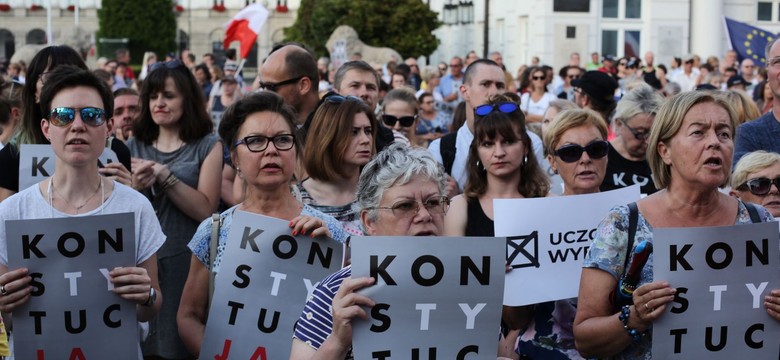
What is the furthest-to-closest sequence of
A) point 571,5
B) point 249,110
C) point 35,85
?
point 571,5
point 35,85
point 249,110

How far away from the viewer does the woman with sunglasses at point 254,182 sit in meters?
5.11

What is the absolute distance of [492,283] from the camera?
4008mm

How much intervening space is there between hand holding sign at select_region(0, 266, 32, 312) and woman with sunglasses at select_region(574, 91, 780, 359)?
2085 millimetres

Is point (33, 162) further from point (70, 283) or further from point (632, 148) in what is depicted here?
point (632, 148)

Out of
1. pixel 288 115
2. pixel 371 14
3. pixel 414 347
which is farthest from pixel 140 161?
pixel 371 14

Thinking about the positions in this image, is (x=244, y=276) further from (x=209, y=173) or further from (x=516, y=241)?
(x=209, y=173)

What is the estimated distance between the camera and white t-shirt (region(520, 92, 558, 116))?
53.1 ft

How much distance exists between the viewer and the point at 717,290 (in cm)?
430

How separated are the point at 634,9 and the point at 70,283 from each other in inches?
1326

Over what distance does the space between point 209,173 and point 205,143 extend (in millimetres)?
209

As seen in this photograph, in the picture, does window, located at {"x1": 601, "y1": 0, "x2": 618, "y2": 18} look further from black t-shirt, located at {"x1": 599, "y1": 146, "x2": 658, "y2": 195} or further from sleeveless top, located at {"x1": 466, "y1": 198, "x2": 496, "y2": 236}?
sleeveless top, located at {"x1": 466, "y1": 198, "x2": 496, "y2": 236}

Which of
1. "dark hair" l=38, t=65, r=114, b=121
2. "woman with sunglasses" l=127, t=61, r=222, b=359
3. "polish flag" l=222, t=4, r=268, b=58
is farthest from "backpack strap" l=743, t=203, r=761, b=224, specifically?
"polish flag" l=222, t=4, r=268, b=58

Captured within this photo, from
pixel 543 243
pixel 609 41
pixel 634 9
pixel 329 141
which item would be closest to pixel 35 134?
pixel 329 141

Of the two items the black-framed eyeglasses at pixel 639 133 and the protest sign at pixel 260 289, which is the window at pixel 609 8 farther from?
the protest sign at pixel 260 289
